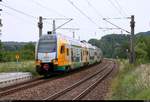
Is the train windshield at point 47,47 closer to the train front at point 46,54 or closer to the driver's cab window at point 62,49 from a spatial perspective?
the train front at point 46,54

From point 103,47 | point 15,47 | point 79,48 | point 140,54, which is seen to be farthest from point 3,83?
point 103,47

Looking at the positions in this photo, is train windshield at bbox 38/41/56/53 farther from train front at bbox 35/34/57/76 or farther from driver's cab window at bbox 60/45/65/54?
driver's cab window at bbox 60/45/65/54

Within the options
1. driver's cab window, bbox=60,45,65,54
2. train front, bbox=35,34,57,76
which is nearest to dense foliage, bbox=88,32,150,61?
driver's cab window, bbox=60,45,65,54

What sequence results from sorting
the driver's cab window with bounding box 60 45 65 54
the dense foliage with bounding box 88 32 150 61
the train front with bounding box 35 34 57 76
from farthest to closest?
the dense foliage with bounding box 88 32 150 61 < the driver's cab window with bounding box 60 45 65 54 < the train front with bounding box 35 34 57 76

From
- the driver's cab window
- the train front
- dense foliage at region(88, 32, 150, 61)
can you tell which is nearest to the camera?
the train front

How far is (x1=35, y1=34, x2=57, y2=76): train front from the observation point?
34.4 m

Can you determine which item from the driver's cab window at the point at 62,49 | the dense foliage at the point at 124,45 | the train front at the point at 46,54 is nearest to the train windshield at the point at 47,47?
the train front at the point at 46,54

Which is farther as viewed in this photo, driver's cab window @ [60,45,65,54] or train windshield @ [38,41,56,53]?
driver's cab window @ [60,45,65,54]

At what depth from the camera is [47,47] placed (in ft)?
113

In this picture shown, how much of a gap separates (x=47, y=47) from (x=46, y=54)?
0.55 metres

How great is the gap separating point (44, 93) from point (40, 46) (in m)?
13.0

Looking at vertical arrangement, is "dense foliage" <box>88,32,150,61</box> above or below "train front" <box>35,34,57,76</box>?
above

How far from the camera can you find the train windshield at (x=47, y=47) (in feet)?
113

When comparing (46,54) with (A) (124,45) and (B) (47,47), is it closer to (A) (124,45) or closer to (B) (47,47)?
(B) (47,47)
